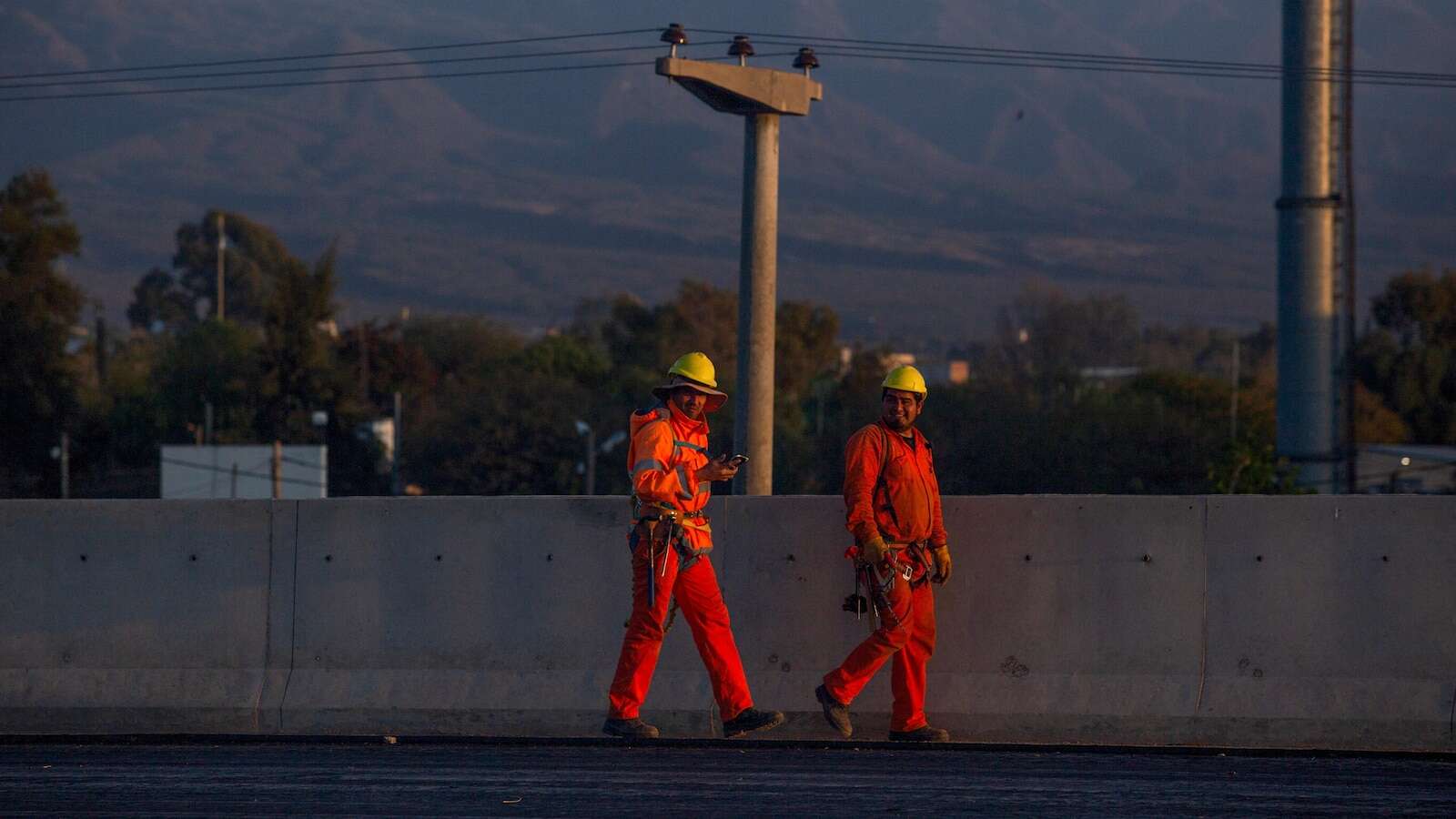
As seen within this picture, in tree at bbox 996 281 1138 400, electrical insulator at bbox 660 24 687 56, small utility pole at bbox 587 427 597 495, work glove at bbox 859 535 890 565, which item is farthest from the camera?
tree at bbox 996 281 1138 400

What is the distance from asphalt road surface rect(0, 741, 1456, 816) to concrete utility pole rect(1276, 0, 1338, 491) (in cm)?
1857

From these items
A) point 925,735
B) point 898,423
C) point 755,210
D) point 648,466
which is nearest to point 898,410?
point 898,423

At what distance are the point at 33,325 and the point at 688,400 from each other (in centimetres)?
7804

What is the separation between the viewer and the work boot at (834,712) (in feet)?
29.6

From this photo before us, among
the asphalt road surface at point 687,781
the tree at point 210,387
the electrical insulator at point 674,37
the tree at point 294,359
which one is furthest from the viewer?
the tree at point 210,387

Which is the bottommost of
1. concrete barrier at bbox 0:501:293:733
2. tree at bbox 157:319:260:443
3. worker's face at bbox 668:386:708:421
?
concrete barrier at bbox 0:501:293:733

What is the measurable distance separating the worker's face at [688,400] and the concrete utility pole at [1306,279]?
1859 centimetres

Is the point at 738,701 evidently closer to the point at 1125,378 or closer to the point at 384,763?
the point at 384,763

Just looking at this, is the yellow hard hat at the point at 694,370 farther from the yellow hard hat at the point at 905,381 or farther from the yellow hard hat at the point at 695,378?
the yellow hard hat at the point at 905,381

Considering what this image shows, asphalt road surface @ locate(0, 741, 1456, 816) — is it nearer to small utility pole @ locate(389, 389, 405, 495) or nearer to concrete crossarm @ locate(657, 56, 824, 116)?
concrete crossarm @ locate(657, 56, 824, 116)

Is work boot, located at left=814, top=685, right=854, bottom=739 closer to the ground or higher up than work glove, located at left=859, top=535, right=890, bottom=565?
closer to the ground

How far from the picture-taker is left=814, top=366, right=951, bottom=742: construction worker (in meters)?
8.95

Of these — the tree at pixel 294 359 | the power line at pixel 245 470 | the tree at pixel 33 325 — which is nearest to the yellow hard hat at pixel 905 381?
the power line at pixel 245 470

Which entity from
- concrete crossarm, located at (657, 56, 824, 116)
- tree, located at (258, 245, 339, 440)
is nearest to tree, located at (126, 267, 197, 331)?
tree, located at (258, 245, 339, 440)
